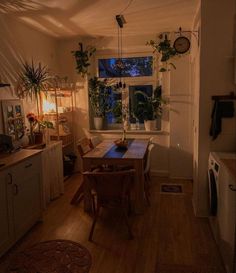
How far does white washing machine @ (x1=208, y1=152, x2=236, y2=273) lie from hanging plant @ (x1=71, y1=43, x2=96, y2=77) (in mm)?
3053

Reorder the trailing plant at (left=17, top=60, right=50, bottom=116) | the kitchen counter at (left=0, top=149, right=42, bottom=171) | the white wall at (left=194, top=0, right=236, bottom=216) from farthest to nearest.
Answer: the trailing plant at (left=17, top=60, right=50, bottom=116) → the white wall at (left=194, top=0, right=236, bottom=216) → the kitchen counter at (left=0, top=149, right=42, bottom=171)

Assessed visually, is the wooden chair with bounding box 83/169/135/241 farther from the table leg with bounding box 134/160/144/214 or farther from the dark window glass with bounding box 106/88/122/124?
the dark window glass with bounding box 106/88/122/124

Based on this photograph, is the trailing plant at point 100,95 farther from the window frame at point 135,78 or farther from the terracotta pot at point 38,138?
the terracotta pot at point 38,138

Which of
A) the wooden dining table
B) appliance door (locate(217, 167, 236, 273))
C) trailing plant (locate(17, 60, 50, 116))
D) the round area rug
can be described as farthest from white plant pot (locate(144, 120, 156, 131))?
the round area rug

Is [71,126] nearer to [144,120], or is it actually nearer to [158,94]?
[144,120]

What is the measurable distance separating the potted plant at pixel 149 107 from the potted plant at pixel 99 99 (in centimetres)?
60

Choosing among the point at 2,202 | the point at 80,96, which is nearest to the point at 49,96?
the point at 80,96

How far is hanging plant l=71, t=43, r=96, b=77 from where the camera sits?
487 cm

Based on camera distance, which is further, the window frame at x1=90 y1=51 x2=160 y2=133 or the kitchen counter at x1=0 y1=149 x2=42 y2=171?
the window frame at x1=90 y1=51 x2=160 y2=133

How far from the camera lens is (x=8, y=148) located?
123 inches

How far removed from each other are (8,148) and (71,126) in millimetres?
2087

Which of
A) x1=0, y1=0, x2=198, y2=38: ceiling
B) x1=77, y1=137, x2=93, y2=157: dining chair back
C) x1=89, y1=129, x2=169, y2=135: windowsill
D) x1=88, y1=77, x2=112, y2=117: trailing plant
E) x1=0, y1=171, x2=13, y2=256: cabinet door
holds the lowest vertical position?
x1=0, y1=171, x2=13, y2=256: cabinet door

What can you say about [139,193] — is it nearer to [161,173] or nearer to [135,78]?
[161,173]

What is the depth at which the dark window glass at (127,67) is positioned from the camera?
4.88 metres
